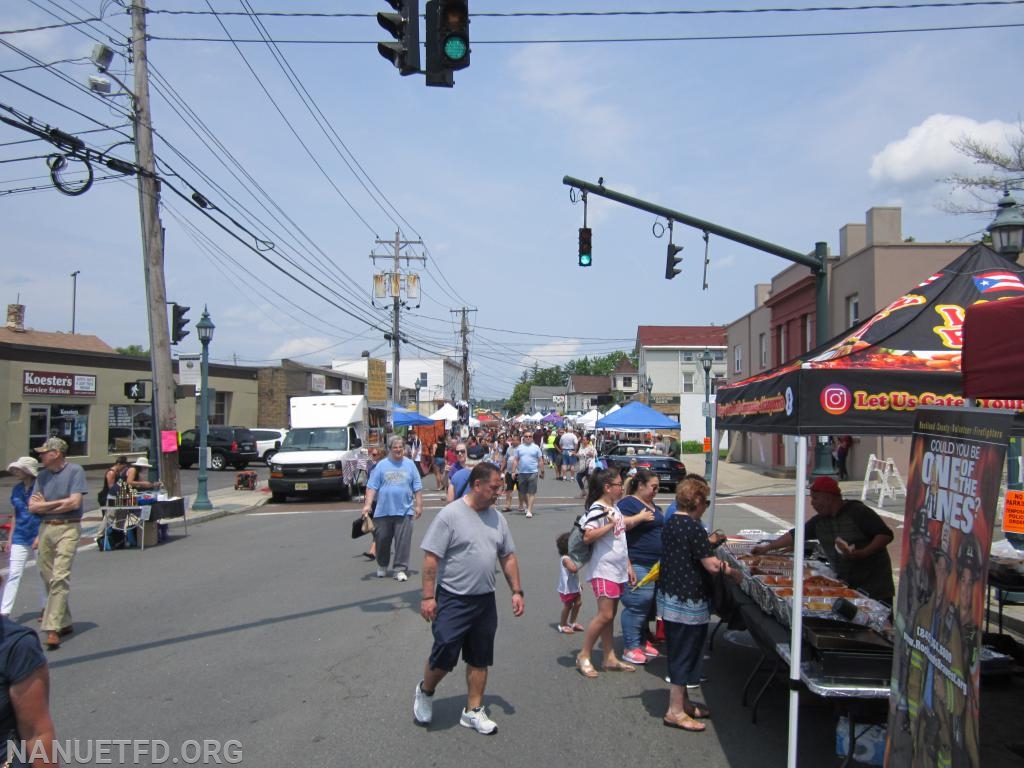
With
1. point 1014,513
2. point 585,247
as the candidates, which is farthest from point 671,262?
point 1014,513

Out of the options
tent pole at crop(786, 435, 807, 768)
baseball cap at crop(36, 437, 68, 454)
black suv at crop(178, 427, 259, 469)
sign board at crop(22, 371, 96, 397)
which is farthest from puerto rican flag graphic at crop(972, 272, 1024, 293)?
black suv at crop(178, 427, 259, 469)

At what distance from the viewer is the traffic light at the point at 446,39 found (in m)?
6.51

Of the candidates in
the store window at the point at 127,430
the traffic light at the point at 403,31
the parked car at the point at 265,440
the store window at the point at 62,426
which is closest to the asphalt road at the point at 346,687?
the traffic light at the point at 403,31

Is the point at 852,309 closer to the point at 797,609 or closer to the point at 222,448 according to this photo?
the point at 797,609

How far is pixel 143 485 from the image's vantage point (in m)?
13.5

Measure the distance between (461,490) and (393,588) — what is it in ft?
4.73

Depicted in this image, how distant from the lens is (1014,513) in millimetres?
8086

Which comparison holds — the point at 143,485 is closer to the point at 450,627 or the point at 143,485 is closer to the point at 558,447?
the point at 450,627

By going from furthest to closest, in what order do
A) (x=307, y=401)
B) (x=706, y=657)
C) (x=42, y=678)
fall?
(x=307, y=401)
(x=706, y=657)
(x=42, y=678)

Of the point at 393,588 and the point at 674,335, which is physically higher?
the point at 674,335

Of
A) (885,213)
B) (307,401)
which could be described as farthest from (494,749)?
(885,213)

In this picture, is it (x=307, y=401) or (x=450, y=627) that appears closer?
(x=450, y=627)

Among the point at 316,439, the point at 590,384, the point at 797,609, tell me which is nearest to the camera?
the point at 797,609

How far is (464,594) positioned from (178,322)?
1473 cm
